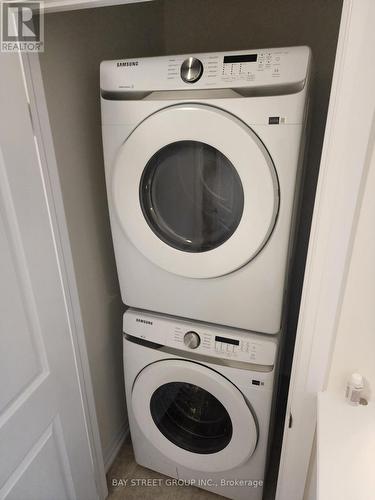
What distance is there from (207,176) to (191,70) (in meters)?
0.30

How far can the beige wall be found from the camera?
3.48 feet

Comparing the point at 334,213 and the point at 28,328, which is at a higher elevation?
the point at 334,213

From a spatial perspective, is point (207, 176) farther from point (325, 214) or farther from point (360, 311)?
point (360, 311)

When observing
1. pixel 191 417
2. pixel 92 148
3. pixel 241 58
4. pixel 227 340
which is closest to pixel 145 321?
pixel 227 340

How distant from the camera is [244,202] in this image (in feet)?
3.30

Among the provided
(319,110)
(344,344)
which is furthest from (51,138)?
(319,110)

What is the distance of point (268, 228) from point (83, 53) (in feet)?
2.72

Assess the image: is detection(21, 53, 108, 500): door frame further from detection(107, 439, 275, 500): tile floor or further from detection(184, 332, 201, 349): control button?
detection(184, 332, 201, 349): control button

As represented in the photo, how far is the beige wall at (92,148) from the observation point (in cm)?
106

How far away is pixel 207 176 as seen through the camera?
1.09m

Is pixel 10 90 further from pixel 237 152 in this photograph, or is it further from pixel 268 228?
pixel 268 228

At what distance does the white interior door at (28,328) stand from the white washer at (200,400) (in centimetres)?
31

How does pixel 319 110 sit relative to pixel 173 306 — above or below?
above

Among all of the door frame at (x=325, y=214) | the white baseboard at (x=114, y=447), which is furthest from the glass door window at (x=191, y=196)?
the white baseboard at (x=114, y=447)
